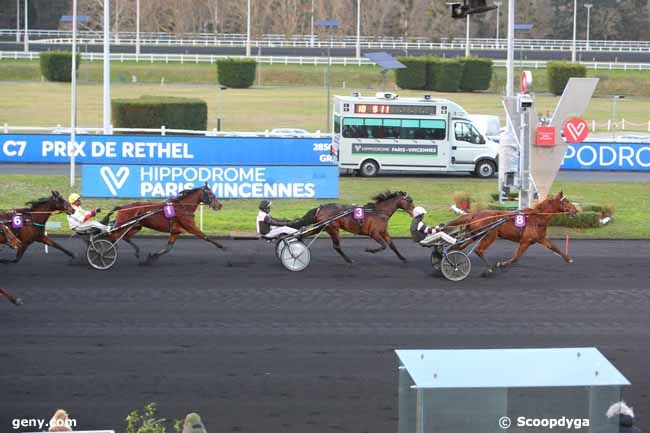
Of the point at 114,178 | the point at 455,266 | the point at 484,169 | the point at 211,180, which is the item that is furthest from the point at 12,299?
the point at 484,169

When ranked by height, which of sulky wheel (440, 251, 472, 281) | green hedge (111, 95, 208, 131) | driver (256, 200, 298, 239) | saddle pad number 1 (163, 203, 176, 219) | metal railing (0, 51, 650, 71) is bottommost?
sulky wheel (440, 251, 472, 281)

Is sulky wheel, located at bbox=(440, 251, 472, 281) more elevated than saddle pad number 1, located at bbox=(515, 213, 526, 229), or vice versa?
saddle pad number 1, located at bbox=(515, 213, 526, 229)

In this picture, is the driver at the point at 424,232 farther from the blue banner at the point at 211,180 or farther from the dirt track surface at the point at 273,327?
the blue banner at the point at 211,180

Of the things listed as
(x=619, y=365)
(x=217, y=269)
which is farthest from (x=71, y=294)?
(x=619, y=365)

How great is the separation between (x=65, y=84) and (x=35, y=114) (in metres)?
11.7

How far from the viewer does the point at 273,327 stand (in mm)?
13680

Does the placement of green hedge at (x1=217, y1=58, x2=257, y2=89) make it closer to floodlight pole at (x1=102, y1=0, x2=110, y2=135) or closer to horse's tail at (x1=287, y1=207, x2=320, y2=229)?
floodlight pole at (x1=102, y1=0, x2=110, y2=135)

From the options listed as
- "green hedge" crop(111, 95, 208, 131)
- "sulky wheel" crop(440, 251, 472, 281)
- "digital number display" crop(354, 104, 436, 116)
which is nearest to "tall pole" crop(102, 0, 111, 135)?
"green hedge" crop(111, 95, 208, 131)

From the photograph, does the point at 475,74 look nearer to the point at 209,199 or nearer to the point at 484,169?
the point at 484,169

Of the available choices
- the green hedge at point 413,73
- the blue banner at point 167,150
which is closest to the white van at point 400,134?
the blue banner at point 167,150

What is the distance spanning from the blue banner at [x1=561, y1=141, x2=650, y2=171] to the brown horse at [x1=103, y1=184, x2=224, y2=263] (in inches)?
707

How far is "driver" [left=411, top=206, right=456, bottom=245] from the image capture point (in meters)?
16.5

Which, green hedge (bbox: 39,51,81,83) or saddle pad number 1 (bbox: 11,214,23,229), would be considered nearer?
saddle pad number 1 (bbox: 11,214,23,229)

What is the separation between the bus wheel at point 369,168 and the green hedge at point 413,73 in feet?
100.0
